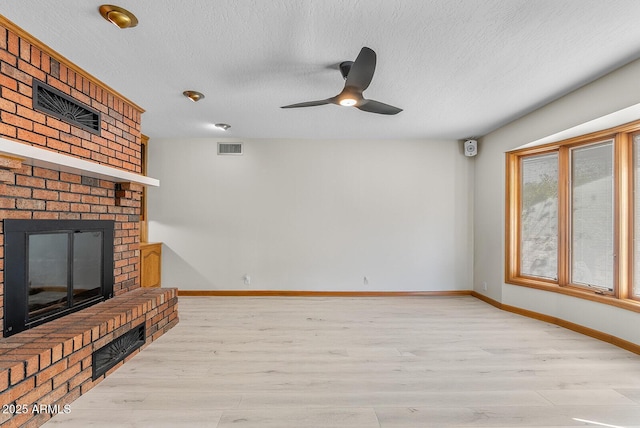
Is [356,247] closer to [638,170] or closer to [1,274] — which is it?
[638,170]

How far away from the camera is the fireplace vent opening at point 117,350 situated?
217 cm

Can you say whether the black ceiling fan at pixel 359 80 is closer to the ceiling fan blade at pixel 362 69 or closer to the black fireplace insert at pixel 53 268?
the ceiling fan blade at pixel 362 69

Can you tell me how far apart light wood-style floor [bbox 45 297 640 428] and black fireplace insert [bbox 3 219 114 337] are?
68 cm

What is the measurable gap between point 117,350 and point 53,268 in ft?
2.58

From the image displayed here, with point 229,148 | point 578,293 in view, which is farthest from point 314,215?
point 578,293

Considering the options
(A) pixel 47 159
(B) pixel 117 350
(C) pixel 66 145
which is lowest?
(B) pixel 117 350

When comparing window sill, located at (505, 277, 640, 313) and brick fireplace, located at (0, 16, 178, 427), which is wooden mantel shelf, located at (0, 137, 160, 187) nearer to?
brick fireplace, located at (0, 16, 178, 427)

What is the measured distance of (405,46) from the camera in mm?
2188

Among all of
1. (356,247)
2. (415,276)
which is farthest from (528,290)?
(356,247)

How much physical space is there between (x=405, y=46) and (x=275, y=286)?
11.9 feet

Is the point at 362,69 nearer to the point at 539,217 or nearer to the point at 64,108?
the point at 64,108

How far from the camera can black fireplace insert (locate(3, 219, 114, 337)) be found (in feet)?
6.61

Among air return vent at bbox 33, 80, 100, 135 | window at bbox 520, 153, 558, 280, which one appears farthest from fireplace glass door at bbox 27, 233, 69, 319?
window at bbox 520, 153, 558, 280

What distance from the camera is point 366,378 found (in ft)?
7.34
